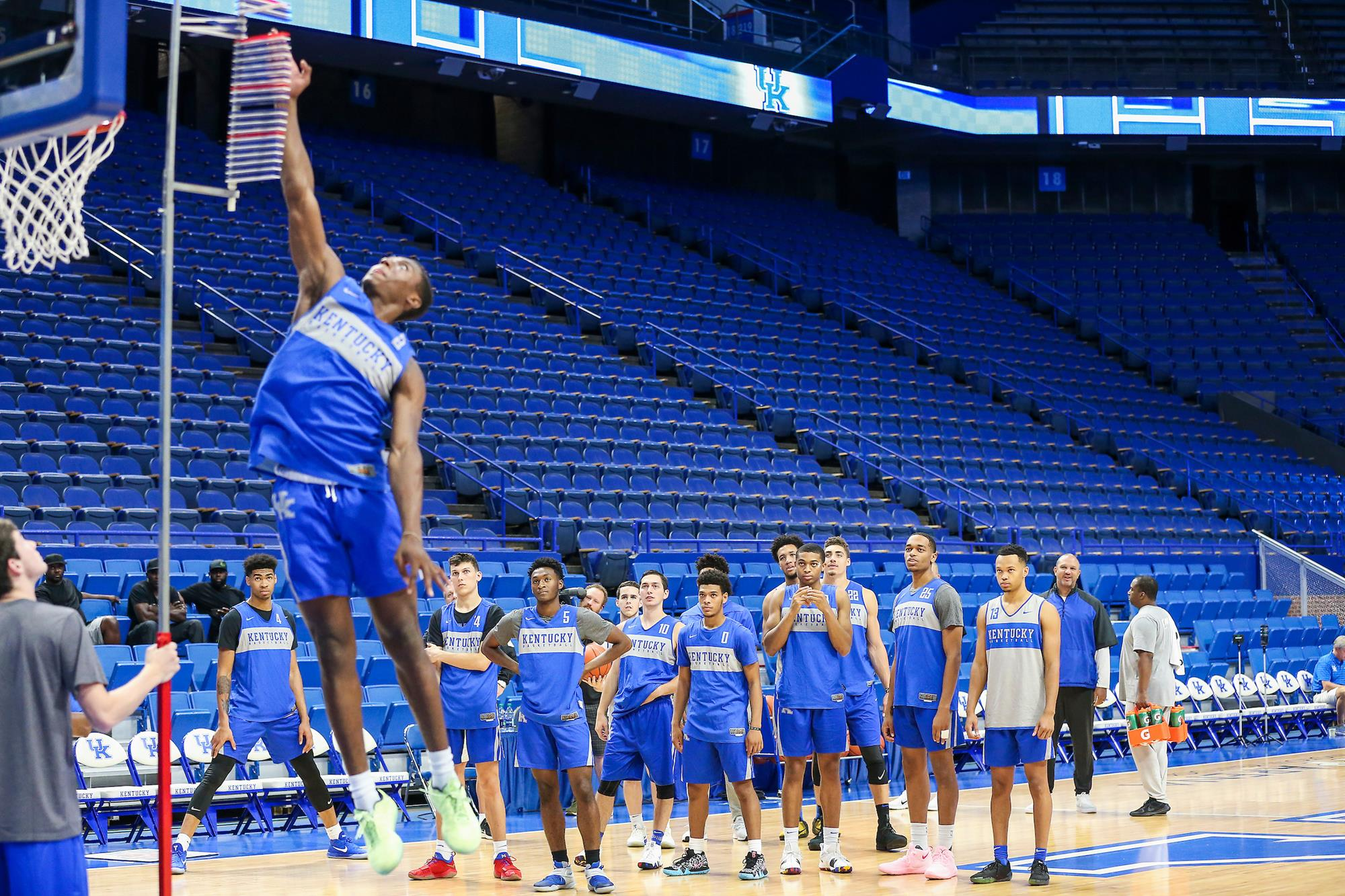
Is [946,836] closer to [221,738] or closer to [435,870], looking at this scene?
[435,870]

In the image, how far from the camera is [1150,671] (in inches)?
456

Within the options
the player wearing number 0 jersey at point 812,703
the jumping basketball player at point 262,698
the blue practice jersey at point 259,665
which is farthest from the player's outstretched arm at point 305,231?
the blue practice jersey at point 259,665

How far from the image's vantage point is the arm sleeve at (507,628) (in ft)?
28.2

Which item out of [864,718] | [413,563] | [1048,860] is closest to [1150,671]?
[1048,860]

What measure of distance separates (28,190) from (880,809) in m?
6.98

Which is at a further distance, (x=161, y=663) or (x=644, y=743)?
(x=644, y=743)

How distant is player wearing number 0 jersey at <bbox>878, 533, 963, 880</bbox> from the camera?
8.66 m

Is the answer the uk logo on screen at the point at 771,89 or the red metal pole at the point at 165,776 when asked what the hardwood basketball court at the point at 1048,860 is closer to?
the red metal pole at the point at 165,776

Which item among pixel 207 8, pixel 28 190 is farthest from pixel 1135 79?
pixel 28 190

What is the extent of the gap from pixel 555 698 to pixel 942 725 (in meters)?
2.25

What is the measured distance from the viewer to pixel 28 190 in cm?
492

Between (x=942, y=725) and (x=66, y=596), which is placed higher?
(x=66, y=596)

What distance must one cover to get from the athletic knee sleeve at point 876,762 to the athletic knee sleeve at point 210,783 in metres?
4.05

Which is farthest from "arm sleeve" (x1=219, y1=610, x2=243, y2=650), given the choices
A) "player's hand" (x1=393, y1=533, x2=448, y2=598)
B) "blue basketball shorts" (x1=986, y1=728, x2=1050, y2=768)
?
"player's hand" (x1=393, y1=533, x2=448, y2=598)
